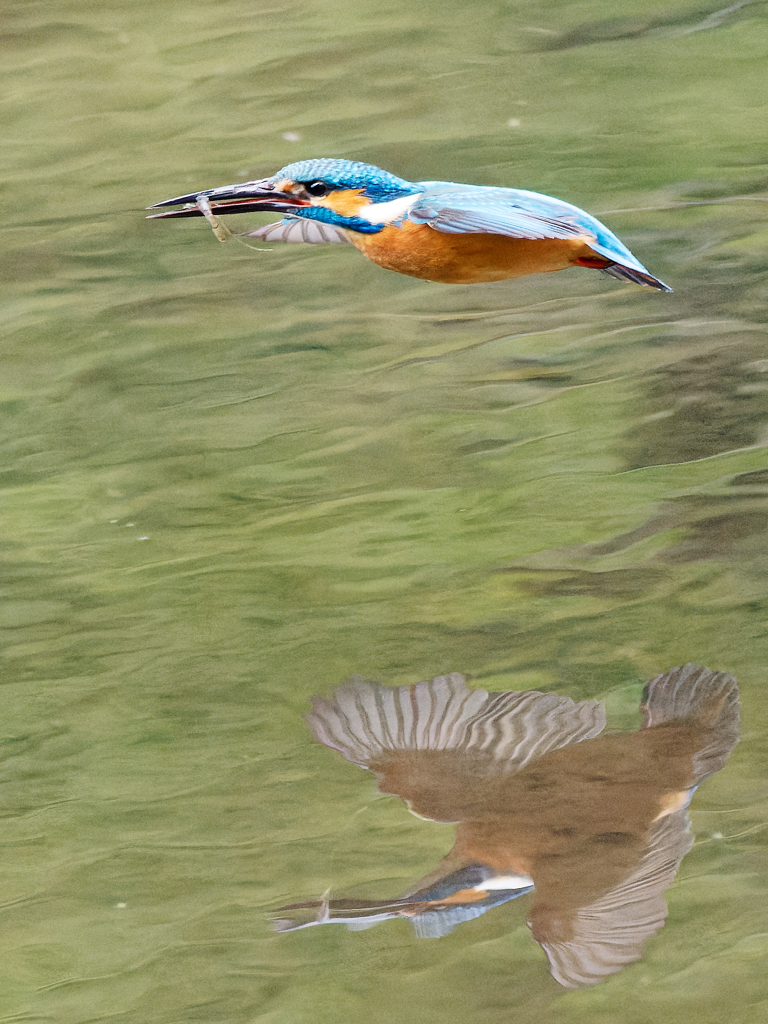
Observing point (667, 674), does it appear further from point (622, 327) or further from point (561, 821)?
point (622, 327)

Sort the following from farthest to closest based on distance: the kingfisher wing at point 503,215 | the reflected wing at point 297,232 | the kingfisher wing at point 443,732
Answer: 1. the reflected wing at point 297,232
2. the kingfisher wing at point 443,732
3. the kingfisher wing at point 503,215

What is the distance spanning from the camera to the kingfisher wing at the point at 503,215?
106cm

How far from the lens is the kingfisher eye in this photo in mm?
1144

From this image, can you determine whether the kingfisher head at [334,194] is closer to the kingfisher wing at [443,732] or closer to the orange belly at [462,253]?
the orange belly at [462,253]

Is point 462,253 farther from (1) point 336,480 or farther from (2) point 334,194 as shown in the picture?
(1) point 336,480

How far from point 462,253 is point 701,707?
47cm

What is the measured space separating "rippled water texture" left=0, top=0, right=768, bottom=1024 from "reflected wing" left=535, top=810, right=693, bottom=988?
1 cm

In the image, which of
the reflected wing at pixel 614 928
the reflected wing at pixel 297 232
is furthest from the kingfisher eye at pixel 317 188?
the reflected wing at pixel 614 928

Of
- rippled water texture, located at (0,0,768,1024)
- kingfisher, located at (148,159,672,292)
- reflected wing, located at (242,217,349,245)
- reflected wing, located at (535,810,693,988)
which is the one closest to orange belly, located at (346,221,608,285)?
kingfisher, located at (148,159,672,292)

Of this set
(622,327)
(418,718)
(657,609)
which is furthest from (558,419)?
(418,718)

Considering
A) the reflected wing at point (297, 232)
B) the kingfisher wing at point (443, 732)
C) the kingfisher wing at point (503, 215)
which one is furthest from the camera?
the reflected wing at point (297, 232)

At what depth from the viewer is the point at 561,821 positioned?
115cm

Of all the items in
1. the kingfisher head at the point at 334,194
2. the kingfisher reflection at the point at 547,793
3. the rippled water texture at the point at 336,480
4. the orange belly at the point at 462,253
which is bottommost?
the kingfisher reflection at the point at 547,793

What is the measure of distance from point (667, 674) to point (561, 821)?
0.73 ft
